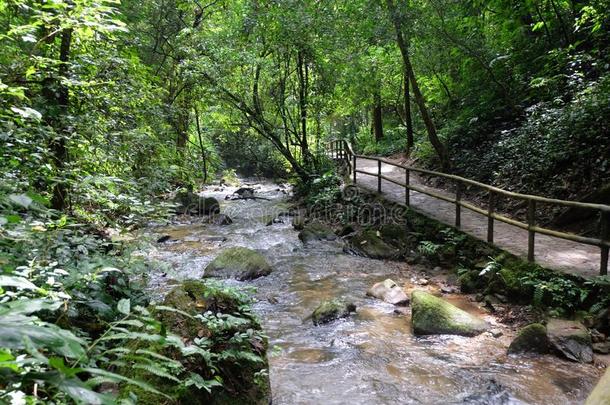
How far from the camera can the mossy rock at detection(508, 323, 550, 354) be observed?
4.90 m

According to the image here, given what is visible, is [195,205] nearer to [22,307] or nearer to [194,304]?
[194,304]

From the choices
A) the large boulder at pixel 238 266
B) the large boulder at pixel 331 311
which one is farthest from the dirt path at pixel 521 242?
the large boulder at pixel 238 266

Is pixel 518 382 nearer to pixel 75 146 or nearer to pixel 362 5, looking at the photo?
pixel 75 146

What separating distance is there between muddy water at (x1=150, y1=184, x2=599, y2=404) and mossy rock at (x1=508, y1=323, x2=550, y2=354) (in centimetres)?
12

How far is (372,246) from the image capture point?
31.3 ft

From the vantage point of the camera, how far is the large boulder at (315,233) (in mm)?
10852

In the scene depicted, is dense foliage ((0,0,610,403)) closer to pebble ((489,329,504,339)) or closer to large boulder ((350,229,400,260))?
large boulder ((350,229,400,260))

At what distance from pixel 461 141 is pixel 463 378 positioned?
9.86m

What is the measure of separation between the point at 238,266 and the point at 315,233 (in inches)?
126

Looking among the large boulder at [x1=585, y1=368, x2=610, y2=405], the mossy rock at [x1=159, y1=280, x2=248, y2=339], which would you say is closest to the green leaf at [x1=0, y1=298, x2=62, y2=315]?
the mossy rock at [x1=159, y1=280, x2=248, y2=339]

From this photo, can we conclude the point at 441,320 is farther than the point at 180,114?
No

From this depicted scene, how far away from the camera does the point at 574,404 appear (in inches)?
158

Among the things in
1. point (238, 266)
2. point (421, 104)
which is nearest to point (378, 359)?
point (238, 266)

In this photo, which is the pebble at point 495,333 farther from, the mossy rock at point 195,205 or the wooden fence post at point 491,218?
the mossy rock at point 195,205
